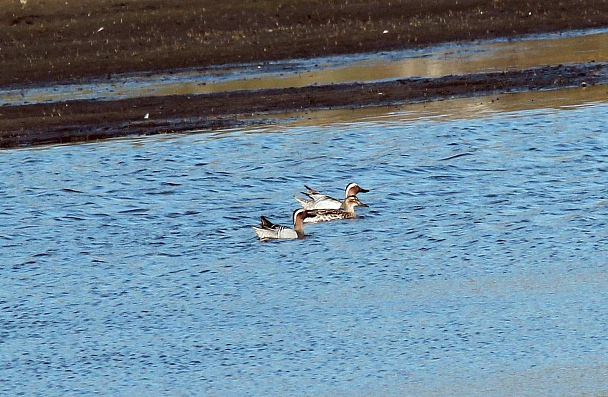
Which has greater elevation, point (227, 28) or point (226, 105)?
point (227, 28)

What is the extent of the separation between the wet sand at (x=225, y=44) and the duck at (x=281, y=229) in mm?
6332

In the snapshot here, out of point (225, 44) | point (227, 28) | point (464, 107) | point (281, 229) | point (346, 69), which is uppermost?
point (227, 28)

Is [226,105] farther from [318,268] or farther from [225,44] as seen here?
[318,268]

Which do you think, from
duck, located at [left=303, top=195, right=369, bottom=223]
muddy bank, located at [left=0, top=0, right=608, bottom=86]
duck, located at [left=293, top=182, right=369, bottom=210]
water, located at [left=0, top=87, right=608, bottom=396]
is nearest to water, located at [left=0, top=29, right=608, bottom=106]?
muddy bank, located at [left=0, top=0, right=608, bottom=86]

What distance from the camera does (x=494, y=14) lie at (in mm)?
26359

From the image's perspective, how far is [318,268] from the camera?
999 centimetres

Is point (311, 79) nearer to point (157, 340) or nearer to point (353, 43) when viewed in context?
point (353, 43)

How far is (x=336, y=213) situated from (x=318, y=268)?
212cm

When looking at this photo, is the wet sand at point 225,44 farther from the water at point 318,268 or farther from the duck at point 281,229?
the duck at point 281,229

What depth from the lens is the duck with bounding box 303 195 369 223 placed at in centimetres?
1172

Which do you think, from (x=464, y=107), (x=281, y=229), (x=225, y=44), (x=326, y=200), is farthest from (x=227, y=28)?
(x=281, y=229)

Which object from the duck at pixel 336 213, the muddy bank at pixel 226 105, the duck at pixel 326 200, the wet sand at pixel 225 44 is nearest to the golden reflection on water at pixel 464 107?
the muddy bank at pixel 226 105

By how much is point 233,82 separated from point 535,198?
10511 mm

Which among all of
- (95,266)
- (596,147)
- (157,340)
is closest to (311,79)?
(596,147)
